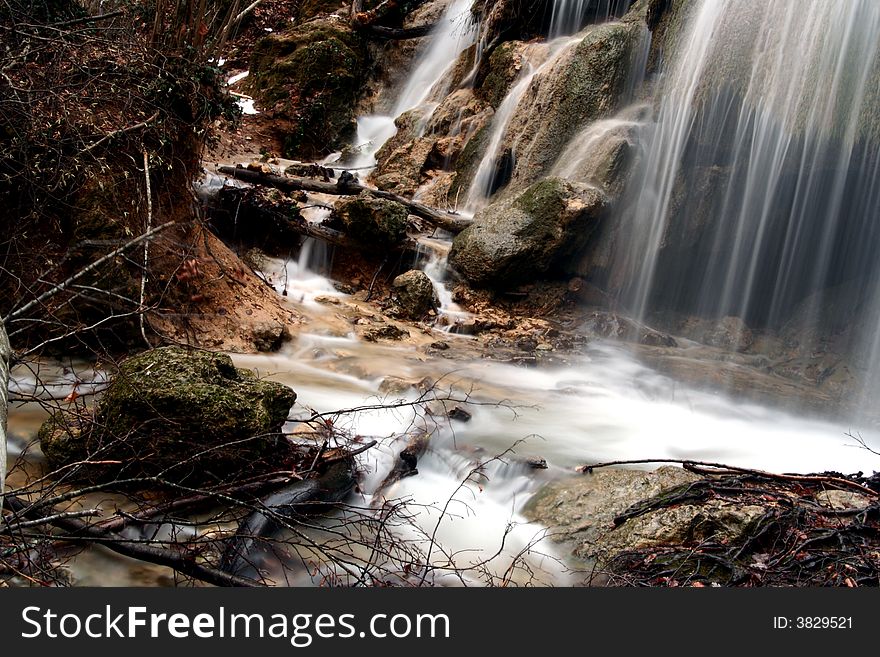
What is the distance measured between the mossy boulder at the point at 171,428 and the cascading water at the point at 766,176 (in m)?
6.42

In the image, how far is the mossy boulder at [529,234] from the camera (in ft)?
28.8

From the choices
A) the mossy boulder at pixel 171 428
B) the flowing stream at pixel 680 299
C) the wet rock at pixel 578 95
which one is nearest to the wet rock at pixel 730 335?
the flowing stream at pixel 680 299

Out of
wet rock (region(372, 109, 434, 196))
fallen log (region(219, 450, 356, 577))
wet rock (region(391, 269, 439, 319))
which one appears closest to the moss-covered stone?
wet rock (region(372, 109, 434, 196))

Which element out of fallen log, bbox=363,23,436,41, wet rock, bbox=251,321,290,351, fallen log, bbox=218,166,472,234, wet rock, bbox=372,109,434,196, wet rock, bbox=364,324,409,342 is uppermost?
fallen log, bbox=363,23,436,41

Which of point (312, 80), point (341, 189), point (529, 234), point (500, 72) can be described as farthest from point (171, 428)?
point (312, 80)

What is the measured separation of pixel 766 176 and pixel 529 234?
289 cm

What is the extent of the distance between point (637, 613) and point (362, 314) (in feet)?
19.2

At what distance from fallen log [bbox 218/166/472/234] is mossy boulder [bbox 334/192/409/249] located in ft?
2.26

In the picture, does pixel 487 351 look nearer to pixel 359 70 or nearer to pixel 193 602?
pixel 193 602

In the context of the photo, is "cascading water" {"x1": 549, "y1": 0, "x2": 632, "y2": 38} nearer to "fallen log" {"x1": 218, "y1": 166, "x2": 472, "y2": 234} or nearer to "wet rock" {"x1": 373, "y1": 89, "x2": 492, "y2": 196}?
"wet rock" {"x1": 373, "y1": 89, "x2": 492, "y2": 196}

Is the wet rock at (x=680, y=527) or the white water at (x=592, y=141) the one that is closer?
the wet rock at (x=680, y=527)

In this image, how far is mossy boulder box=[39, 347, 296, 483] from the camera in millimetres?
3775

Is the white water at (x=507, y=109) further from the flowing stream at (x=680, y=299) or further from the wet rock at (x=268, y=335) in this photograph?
the wet rock at (x=268, y=335)

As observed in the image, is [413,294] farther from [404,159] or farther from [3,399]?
[3,399]
